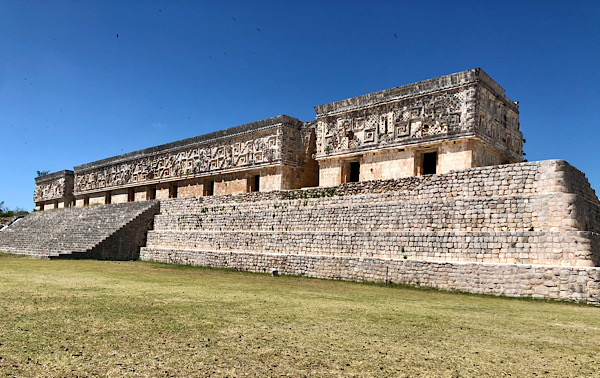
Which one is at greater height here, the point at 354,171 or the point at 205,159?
the point at 205,159

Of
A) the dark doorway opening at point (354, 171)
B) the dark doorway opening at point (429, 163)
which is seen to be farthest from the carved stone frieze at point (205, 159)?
the dark doorway opening at point (429, 163)

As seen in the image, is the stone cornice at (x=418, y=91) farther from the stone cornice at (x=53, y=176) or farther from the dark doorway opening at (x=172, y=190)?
the stone cornice at (x=53, y=176)

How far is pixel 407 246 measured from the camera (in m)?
10.8

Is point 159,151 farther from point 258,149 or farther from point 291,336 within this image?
point 291,336

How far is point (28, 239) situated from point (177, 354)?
21.1 metres

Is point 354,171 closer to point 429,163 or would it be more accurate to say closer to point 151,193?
point 429,163

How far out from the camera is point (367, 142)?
15180 millimetres

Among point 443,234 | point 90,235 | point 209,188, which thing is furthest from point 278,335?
point 209,188

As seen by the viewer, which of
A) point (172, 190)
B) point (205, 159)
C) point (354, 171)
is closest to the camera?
point (354, 171)

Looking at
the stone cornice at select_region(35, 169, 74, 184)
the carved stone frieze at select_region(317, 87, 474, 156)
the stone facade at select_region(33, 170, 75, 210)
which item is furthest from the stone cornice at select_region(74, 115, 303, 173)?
the stone facade at select_region(33, 170, 75, 210)

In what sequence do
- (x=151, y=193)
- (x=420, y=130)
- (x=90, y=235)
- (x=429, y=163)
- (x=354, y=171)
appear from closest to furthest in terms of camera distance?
(x=420, y=130)
(x=429, y=163)
(x=354, y=171)
(x=90, y=235)
(x=151, y=193)

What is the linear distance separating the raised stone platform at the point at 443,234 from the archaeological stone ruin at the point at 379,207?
3 cm

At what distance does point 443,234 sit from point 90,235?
48.9 ft

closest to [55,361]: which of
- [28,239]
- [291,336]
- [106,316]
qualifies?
[106,316]
